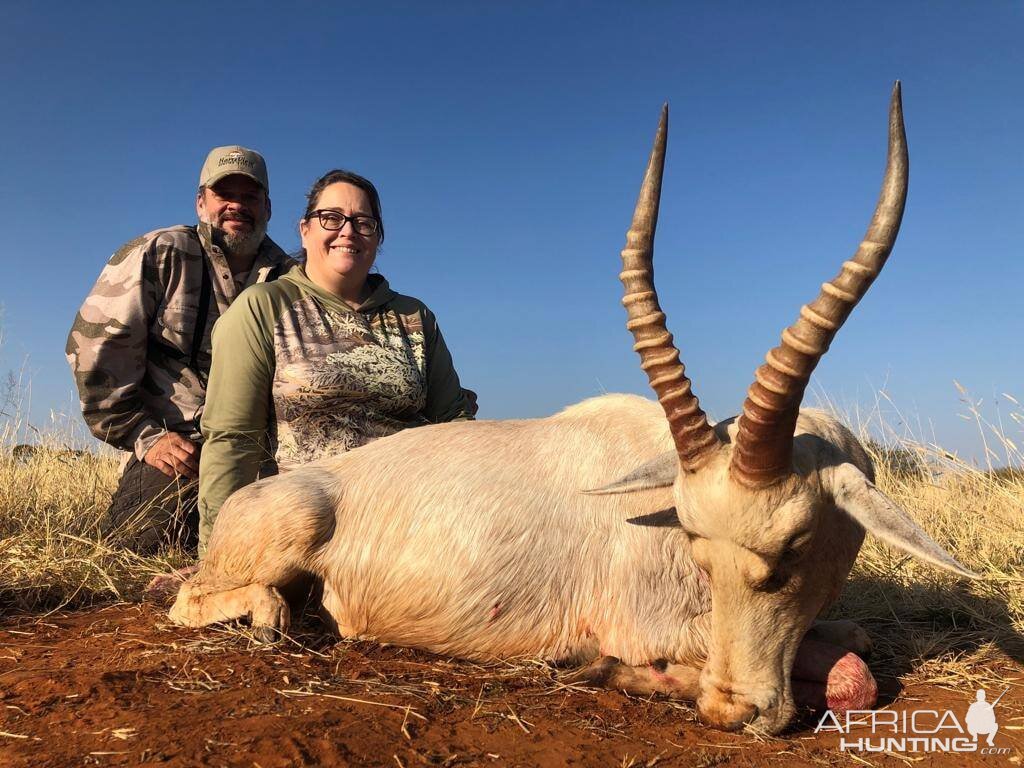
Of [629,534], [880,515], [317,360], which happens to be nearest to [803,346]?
[880,515]

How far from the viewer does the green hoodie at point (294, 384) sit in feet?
16.0

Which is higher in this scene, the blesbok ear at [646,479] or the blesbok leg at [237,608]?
the blesbok ear at [646,479]

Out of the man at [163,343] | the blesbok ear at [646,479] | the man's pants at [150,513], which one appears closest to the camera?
the blesbok ear at [646,479]

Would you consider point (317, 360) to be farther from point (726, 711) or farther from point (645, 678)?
point (726, 711)

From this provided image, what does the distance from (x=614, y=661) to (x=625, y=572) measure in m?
0.40

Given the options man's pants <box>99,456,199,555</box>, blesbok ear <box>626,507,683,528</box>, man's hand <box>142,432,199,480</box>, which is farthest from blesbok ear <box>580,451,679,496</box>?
man's hand <box>142,432,199,480</box>

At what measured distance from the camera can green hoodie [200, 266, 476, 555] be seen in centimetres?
488

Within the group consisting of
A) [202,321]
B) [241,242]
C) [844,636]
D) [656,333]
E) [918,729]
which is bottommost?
[918,729]

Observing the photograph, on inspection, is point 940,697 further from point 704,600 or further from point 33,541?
point 33,541

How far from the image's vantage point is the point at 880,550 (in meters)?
5.99

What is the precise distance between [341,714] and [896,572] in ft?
14.3

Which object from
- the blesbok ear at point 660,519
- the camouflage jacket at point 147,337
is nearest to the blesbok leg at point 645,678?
the blesbok ear at point 660,519

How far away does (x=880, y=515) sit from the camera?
9.82 ft

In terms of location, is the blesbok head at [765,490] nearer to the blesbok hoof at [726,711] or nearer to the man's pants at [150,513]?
the blesbok hoof at [726,711]
